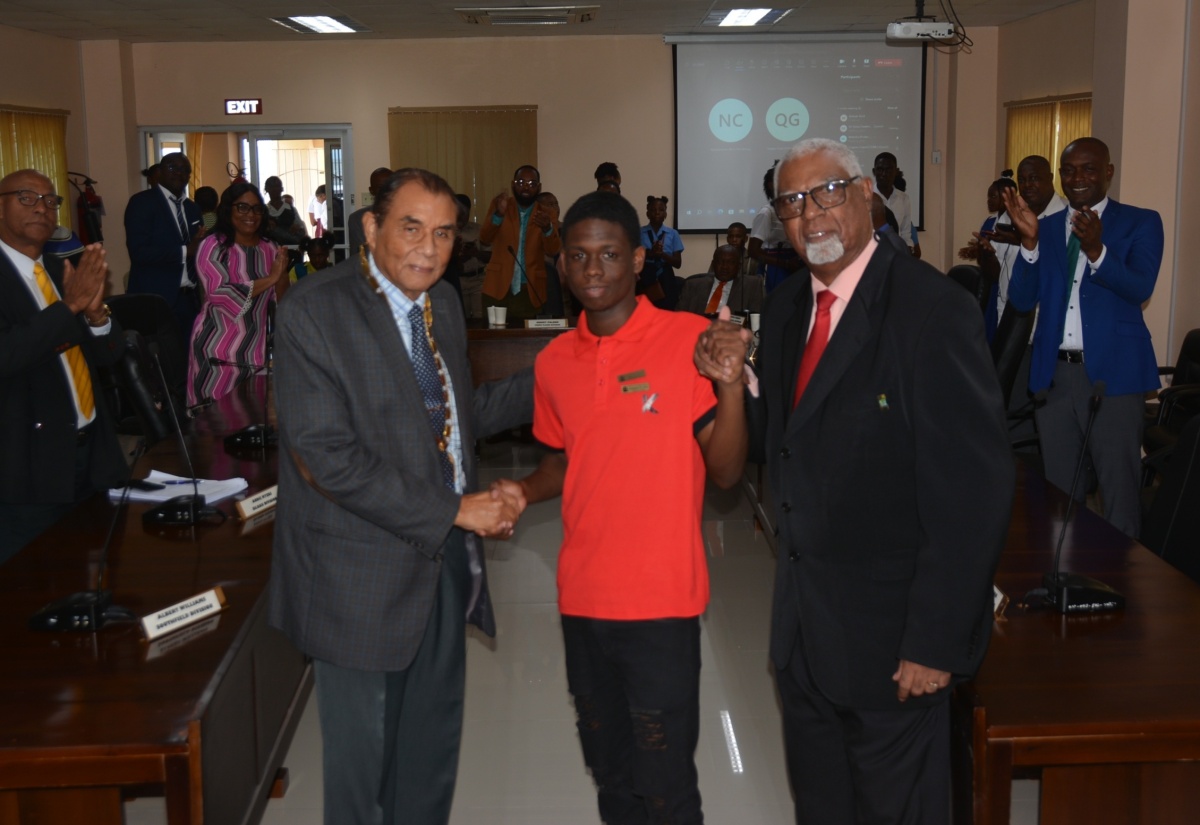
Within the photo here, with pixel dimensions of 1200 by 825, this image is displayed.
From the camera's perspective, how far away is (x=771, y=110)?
12.3 m

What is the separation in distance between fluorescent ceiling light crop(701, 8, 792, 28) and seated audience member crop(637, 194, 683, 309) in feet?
6.41

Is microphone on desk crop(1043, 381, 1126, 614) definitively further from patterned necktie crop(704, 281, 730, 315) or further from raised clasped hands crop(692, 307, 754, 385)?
patterned necktie crop(704, 281, 730, 315)

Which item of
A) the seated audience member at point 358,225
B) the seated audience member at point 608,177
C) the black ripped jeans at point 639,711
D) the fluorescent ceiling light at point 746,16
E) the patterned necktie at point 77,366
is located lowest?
the black ripped jeans at point 639,711

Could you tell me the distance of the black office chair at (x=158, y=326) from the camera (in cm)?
545

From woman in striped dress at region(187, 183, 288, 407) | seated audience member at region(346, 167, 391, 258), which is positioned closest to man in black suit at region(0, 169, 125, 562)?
seated audience member at region(346, 167, 391, 258)

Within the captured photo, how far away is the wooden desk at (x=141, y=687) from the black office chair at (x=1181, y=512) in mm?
A: 2291

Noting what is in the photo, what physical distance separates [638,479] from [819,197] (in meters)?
0.62

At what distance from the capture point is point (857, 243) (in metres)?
2.01

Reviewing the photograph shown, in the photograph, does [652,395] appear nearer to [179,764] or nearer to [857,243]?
[857,243]

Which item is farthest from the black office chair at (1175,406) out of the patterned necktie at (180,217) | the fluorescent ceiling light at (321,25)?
the fluorescent ceiling light at (321,25)

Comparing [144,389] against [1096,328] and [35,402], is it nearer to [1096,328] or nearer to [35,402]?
[35,402]

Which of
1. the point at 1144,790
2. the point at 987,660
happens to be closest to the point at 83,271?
the point at 987,660

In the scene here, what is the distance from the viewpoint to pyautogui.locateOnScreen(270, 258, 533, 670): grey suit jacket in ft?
6.56

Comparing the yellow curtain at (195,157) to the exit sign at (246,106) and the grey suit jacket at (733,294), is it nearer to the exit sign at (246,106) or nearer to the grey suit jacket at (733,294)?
the exit sign at (246,106)
